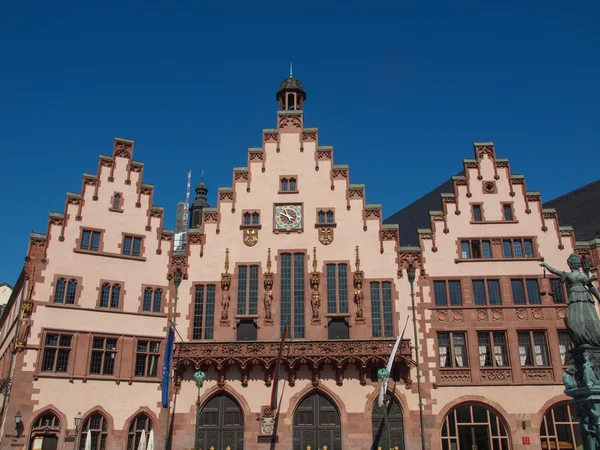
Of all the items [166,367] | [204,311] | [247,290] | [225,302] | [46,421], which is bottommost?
[46,421]

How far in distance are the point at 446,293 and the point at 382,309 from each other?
153 inches

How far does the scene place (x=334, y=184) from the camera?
128ft

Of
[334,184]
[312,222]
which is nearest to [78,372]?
[312,222]

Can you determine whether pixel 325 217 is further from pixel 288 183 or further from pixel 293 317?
pixel 293 317

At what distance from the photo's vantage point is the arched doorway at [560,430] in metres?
33.1

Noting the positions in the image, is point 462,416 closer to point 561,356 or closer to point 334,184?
point 561,356

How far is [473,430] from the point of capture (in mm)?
33781

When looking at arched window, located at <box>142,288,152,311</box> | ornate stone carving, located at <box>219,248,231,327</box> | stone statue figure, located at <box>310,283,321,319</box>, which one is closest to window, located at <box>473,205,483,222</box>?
stone statue figure, located at <box>310,283,321,319</box>

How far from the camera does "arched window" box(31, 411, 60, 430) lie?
32.1 meters

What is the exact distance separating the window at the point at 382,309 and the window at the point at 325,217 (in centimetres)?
473

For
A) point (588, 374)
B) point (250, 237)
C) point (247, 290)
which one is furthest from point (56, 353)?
point (588, 374)

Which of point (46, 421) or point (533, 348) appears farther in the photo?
point (533, 348)

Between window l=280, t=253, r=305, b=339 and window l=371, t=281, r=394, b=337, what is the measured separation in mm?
4196

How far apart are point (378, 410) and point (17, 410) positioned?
18.9 m
